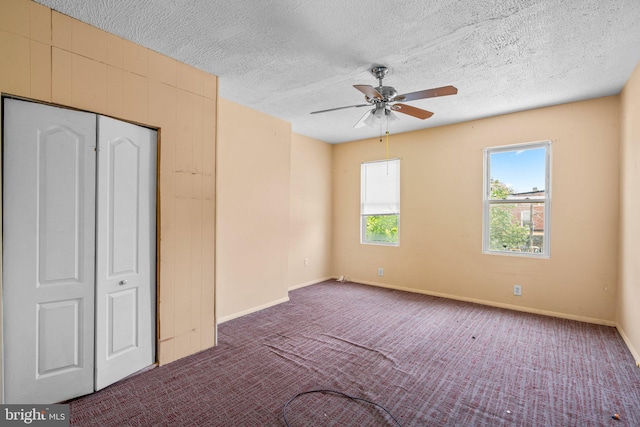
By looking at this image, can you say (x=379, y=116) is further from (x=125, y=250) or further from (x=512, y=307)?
(x=512, y=307)

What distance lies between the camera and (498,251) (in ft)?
15.0

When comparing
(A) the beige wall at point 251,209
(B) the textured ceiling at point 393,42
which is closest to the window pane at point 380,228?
(A) the beige wall at point 251,209

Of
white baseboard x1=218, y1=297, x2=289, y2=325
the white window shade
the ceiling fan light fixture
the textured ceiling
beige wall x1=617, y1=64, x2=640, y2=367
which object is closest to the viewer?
the textured ceiling

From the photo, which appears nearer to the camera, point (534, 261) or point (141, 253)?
point (141, 253)

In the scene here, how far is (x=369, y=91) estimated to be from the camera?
2721mm

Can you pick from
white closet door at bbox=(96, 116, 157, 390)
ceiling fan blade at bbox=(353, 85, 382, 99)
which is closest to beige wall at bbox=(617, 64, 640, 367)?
ceiling fan blade at bbox=(353, 85, 382, 99)

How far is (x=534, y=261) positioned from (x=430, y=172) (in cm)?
196

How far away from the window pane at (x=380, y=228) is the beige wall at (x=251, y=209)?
182cm

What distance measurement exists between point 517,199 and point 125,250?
4776 mm

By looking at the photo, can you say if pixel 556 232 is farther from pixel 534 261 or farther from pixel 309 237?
pixel 309 237

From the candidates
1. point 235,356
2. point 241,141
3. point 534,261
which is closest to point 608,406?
point 534,261

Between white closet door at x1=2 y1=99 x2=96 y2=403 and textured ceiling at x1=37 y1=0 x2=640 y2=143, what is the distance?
0.90m

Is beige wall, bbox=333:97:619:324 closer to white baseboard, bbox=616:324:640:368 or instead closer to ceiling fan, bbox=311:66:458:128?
white baseboard, bbox=616:324:640:368

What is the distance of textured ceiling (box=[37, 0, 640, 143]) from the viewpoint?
7.11ft
